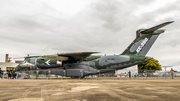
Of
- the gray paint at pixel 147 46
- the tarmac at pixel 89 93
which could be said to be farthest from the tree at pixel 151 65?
the tarmac at pixel 89 93

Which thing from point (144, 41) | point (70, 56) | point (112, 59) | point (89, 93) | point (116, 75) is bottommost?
point (116, 75)

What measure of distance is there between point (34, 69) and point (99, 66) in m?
10.4

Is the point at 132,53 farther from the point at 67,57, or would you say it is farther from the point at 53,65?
the point at 53,65

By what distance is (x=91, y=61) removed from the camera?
20750 mm

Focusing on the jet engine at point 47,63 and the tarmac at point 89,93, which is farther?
the jet engine at point 47,63

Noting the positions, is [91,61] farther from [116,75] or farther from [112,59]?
[116,75]

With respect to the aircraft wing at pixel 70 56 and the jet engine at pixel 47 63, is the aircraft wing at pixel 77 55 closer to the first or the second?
the aircraft wing at pixel 70 56

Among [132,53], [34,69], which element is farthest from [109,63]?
[34,69]

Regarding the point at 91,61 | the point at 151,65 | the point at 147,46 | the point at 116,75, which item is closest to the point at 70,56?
the point at 91,61

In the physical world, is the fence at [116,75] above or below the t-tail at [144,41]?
below

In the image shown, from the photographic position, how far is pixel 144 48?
69.2 feet

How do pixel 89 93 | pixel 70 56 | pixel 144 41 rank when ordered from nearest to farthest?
pixel 89 93
pixel 70 56
pixel 144 41

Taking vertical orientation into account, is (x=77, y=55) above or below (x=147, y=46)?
below

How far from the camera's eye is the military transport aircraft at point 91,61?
19797 millimetres
